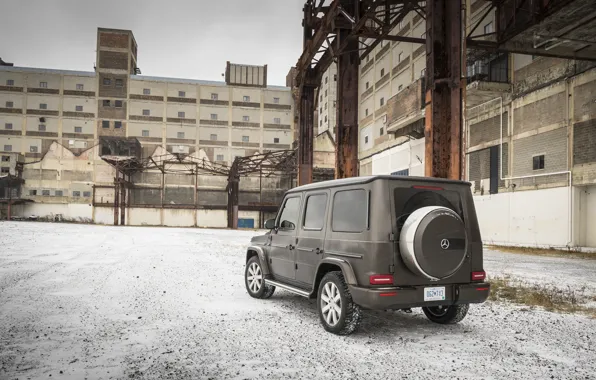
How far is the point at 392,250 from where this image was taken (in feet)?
14.6

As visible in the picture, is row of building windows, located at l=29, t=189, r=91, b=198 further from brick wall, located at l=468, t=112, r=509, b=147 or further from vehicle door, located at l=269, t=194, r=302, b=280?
vehicle door, located at l=269, t=194, r=302, b=280

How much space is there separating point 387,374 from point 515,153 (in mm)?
21433

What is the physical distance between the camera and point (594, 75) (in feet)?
57.2

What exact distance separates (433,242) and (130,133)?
52698 millimetres

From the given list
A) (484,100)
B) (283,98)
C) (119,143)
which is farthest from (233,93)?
(484,100)

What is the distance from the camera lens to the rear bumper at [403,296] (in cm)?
432

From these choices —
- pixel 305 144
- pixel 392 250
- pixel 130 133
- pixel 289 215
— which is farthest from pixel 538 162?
pixel 130 133

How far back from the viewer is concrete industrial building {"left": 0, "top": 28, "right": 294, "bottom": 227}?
1948 inches

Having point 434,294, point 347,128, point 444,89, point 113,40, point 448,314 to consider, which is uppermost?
point 113,40

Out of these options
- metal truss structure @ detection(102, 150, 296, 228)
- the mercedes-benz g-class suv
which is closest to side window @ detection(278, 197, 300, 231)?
the mercedes-benz g-class suv

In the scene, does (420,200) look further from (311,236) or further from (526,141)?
(526,141)

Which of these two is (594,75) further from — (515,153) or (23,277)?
(23,277)

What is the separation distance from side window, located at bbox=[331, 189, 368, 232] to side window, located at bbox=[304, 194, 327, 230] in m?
0.25

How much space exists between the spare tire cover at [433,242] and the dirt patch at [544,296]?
2.90 meters
